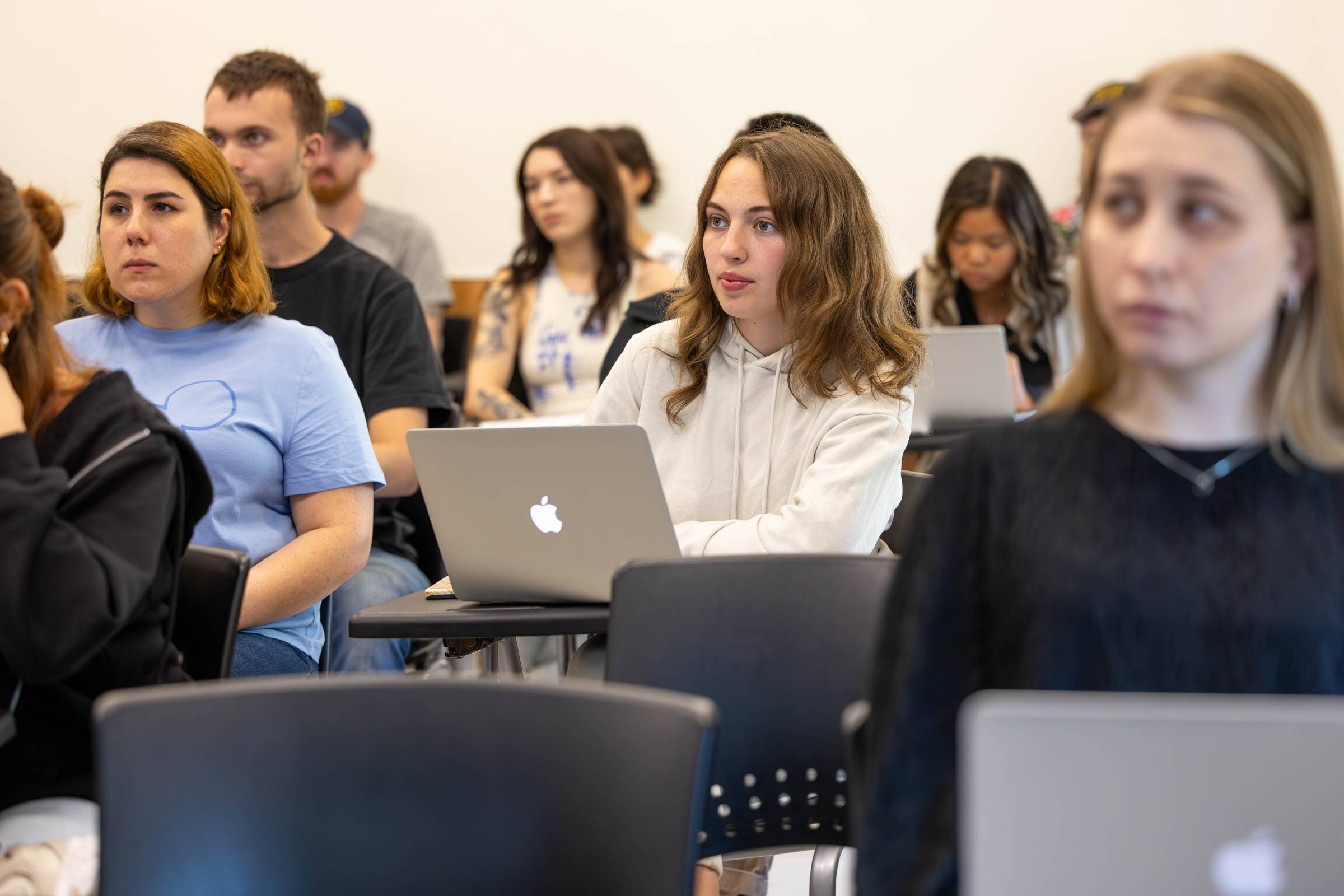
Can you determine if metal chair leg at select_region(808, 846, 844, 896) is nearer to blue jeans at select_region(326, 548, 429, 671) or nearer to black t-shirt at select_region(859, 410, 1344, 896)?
black t-shirt at select_region(859, 410, 1344, 896)

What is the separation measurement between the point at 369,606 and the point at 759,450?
2.46ft

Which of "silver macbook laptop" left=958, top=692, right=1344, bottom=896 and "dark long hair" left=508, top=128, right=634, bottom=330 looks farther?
"dark long hair" left=508, top=128, right=634, bottom=330

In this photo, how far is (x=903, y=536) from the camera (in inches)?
40.2

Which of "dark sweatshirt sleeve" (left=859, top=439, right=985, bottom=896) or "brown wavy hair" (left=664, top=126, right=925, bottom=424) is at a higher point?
"brown wavy hair" (left=664, top=126, right=925, bottom=424)

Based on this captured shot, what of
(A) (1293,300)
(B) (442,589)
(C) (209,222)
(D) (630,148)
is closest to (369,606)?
(B) (442,589)

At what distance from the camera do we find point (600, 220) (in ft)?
11.8

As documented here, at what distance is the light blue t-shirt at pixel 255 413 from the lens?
186 centimetres

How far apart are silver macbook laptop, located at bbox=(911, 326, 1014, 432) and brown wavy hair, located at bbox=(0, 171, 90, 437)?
1906mm

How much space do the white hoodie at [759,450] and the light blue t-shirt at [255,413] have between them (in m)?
0.42

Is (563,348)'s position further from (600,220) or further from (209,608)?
(209,608)

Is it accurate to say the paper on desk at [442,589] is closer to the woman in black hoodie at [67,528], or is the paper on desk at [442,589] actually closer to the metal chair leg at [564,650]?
the woman in black hoodie at [67,528]

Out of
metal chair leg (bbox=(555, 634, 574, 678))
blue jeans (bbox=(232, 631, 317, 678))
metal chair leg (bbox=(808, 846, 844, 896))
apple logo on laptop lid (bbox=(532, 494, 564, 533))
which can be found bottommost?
metal chair leg (bbox=(555, 634, 574, 678))

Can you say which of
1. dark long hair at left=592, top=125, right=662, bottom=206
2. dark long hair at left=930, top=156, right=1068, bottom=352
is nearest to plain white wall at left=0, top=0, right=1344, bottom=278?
dark long hair at left=592, top=125, right=662, bottom=206

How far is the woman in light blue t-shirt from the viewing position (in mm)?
1852
